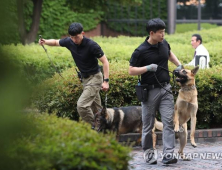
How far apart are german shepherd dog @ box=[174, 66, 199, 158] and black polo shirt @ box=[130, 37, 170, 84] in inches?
11.9

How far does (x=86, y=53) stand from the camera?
8.02 metres

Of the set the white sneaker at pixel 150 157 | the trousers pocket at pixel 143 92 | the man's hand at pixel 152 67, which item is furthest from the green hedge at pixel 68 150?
the white sneaker at pixel 150 157

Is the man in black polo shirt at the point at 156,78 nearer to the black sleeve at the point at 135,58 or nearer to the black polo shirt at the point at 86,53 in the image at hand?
the black sleeve at the point at 135,58

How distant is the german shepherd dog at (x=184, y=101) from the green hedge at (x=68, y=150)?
282 centimetres

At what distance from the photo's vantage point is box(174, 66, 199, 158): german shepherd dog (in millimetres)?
7441

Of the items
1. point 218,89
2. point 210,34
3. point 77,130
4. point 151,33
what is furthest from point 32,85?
point 210,34

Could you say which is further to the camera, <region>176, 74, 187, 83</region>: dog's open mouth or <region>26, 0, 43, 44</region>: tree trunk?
<region>26, 0, 43, 44</region>: tree trunk

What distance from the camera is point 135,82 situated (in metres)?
9.47

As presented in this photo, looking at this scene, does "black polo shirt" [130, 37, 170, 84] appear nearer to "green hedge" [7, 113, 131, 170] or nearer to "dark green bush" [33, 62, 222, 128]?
"dark green bush" [33, 62, 222, 128]

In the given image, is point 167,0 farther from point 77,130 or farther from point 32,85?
point 32,85

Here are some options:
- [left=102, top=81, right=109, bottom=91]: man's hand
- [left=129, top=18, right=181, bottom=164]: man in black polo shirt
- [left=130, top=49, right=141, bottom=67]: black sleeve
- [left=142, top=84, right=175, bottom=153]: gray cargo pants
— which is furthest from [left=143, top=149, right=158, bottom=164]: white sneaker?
[left=130, top=49, right=141, bottom=67]: black sleeve

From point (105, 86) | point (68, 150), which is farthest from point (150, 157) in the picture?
point (68, 150)

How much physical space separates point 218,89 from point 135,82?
163 centimetres

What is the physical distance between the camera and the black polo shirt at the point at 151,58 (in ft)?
23.6
